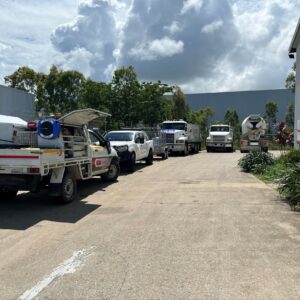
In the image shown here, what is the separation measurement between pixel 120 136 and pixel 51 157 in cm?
1021

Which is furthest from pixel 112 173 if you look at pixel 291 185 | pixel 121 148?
pixel 291 185

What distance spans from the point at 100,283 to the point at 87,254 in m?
1.24

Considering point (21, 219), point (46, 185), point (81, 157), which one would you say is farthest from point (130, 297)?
point (81, 157)

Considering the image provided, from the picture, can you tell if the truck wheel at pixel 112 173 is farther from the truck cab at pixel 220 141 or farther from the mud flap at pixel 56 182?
the truck cab at pixel 220 141

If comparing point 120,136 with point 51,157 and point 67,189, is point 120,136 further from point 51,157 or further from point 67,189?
point 51,157

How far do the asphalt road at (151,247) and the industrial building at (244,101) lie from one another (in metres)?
70.9

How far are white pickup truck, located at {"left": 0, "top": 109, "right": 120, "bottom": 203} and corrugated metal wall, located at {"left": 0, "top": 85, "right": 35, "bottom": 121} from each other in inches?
830

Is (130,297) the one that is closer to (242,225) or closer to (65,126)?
(242,225)

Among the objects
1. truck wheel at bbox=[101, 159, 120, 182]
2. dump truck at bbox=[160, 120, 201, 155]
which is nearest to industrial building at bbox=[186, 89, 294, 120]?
dump truck at bbox=[160, 120, 201, 155]

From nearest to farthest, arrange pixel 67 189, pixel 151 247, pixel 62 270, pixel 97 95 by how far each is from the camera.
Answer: pixel 62 270, pixel 151 247, pixel 67 189, pixel 97 95

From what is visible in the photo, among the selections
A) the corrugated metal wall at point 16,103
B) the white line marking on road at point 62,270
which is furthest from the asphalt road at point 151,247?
the corrugated metal wall at point 16,103

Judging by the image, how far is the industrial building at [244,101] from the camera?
7931 cm

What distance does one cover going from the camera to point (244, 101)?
272 feet

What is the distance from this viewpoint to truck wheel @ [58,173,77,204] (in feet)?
34.8
